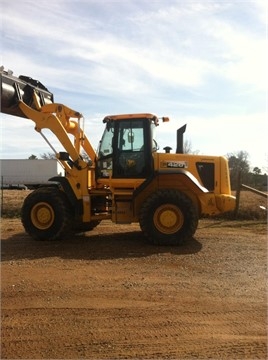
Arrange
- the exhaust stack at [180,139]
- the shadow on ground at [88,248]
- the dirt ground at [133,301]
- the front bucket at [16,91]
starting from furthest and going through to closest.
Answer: the exhaust stack at [180,139] → the front bucket at [16,91] → the shadow on ground at [88,248] → the dirt ground at [133,301]

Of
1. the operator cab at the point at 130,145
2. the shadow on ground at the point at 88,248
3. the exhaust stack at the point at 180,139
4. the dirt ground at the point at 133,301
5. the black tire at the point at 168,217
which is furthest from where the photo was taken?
the exhaust stack at the point at 180,139

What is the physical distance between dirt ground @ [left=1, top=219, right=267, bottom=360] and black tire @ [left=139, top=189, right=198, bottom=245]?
0.27 m

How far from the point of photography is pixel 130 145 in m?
9.44

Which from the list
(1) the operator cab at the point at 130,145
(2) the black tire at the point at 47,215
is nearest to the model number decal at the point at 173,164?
(1) the operator cab at the point at 130,145

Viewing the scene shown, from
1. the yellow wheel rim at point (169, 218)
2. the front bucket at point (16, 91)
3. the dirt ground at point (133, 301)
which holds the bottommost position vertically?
the dirt ground at point (133, 301)

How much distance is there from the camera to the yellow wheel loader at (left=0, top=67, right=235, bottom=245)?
29.6 feet

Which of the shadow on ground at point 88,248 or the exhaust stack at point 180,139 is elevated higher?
the exhaust stack at point 180,139

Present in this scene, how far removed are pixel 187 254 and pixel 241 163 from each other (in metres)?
36.0

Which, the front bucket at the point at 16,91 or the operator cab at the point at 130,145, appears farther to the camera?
the operator cab at the point at 130,145

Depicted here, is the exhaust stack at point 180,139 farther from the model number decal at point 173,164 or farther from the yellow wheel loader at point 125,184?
the model number decal at point 173,164


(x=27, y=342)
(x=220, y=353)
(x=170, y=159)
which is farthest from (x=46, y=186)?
(x=220, y=353)

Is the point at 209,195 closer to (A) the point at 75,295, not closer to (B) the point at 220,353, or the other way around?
→ (A) the point at 75,295

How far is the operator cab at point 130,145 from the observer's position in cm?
937

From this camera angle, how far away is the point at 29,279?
6.31 meters
